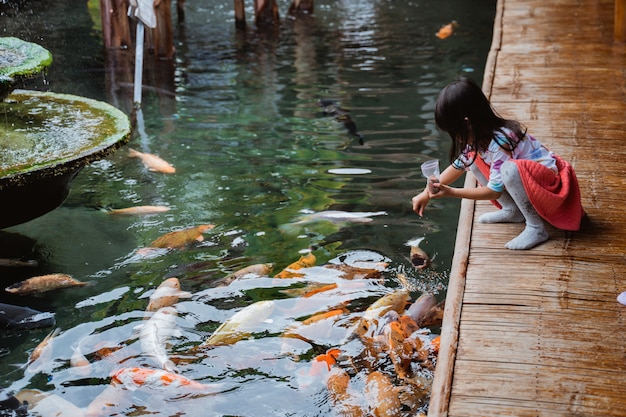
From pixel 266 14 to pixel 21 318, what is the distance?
437 inches

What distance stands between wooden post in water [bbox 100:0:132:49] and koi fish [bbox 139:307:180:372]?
25.1 ft

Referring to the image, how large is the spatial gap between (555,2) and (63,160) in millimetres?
8430

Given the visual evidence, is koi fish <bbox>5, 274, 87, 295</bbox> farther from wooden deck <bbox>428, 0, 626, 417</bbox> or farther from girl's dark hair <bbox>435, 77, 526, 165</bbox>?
girl's dark hair <bbox>435, 77, 526, 165</bbox>

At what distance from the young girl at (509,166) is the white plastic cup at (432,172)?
2cm

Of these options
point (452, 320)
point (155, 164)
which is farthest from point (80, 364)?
point (155, 164)

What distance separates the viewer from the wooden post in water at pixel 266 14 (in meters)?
14.3

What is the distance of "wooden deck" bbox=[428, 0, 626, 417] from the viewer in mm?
2973

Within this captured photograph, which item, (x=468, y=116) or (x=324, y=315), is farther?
(x=324, y=315)

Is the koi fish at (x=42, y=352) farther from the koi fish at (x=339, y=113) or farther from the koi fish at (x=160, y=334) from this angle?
the koi fish at (x=339, y=113)

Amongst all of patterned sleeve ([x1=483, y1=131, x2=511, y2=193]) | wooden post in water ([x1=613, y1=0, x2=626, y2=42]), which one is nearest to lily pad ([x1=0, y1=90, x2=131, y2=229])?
patterned sleeve ([x1=483, y1=131, x2=511, y2=193])

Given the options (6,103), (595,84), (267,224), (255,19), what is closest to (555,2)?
(595,84)

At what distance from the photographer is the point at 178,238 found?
19.7 ft

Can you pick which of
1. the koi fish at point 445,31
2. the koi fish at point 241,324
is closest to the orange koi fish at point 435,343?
the koi fish at point 241,324

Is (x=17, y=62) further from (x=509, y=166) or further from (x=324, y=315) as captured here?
(x=509, y=166)
